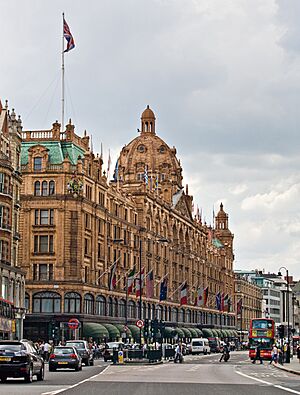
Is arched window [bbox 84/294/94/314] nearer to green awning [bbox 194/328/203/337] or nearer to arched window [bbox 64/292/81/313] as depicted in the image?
arched window [bbox 64/292/81/313]

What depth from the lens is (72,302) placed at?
326ft

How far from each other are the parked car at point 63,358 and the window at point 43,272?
47191 mm

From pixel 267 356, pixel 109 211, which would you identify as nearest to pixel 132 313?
pixel 109 211

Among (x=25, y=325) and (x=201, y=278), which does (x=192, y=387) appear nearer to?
(x=25, y=325)

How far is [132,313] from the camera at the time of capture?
11988cm

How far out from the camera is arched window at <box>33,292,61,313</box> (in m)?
98.7

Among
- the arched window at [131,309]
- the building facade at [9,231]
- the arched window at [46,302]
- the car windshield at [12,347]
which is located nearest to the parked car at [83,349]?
the building facade at [9,231]

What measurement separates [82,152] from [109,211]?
8.86 meters

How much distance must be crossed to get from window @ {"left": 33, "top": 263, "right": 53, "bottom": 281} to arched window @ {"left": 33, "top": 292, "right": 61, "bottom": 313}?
175 centimetres

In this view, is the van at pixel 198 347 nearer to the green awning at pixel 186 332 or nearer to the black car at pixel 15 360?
the green awning at pixel 186 332

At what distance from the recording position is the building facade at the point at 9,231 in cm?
7800

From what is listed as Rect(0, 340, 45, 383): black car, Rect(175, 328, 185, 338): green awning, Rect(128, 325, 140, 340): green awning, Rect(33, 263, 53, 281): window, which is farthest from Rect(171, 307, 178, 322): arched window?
Rect(0, 340, 45, 383): black car

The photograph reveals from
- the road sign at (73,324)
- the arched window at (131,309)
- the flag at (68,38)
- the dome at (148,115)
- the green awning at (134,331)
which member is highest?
the dome at (148,115)

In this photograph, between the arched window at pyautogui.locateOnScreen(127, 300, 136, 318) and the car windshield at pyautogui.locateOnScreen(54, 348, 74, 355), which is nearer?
the car windshield at pyautogui.locateOnScreen(54, 348, 74, 355)
